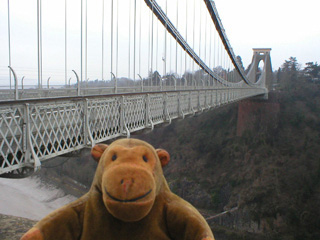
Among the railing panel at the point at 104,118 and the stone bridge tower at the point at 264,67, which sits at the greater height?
the stone bridge tower at the point at 264,67

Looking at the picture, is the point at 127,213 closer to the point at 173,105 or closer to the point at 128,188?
the point at 128,188

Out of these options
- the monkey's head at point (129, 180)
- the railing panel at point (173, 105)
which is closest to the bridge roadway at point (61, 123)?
the railing panel at point (173, 105)

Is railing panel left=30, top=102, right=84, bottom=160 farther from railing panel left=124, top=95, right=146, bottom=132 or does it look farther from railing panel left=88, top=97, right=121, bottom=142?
railing panel left=124, top=95, right=146, bottom=132

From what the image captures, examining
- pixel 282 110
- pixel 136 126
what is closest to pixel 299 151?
pixel 282 110

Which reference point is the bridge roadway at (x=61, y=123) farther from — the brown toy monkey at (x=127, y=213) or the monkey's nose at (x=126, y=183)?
the monkey's nose at (x=126, y=183)

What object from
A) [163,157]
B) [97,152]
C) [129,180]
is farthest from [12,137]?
[129,180]

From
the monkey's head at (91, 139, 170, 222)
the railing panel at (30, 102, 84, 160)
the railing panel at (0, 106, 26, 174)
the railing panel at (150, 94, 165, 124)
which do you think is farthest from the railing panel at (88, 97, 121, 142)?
the monkey's head at (91, 139, 170, 222)
